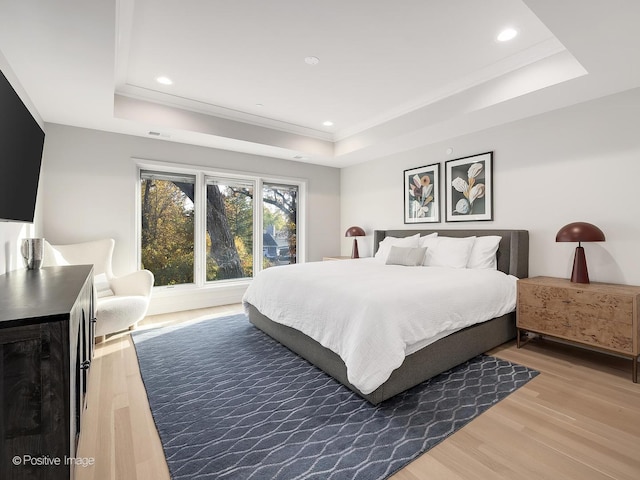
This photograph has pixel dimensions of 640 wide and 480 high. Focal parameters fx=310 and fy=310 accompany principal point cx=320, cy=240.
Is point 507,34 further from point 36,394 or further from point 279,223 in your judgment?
point 279,223

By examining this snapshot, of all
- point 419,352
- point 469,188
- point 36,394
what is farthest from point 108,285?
point 469,188

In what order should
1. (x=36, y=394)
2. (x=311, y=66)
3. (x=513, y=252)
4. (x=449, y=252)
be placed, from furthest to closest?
(x=449, y=252)
(x=513, y=252)
(x=311, y=66)
(x=36, y=394)

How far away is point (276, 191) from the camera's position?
5.46 metres

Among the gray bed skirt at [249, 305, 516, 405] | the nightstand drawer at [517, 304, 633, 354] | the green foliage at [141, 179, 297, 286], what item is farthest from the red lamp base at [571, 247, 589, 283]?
the green foliage at [141, 179, 297, 286]

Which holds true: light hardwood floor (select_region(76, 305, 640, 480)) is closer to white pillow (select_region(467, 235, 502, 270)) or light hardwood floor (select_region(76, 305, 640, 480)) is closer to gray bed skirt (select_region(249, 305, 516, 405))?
gray bed skirt (select_region(249, 305, 516, 405))

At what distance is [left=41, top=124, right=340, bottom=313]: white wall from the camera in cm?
360

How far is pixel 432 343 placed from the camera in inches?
91.5

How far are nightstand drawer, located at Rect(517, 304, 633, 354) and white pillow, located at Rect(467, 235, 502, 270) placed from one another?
614 millimetres

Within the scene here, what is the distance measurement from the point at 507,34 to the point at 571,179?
5.27 feet

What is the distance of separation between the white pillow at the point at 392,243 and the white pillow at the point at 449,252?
0.30m

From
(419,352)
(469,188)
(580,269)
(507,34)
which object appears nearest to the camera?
(419,352)

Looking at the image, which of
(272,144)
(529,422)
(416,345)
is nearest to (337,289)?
(416,345)

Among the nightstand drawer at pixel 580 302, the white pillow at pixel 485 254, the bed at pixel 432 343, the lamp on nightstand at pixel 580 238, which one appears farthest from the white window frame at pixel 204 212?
the lamp on nightstand at pixel 580 238

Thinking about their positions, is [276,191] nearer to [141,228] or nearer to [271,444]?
[141,228]
